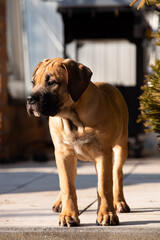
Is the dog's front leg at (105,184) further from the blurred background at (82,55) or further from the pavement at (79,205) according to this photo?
the blurred background at (82,55)

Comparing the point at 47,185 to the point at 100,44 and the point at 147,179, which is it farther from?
the point at 100,44

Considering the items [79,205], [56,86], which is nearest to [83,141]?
[56,86]

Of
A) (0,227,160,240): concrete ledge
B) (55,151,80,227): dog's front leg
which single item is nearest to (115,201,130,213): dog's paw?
(55,151,80,227): dog's front leg

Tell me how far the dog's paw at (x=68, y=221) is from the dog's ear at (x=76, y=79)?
79 centimetres

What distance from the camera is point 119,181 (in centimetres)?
378

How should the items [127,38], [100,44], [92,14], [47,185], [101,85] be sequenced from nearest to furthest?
[101,85] → [47,185] → [92,14] → [127,38] → [100,44]

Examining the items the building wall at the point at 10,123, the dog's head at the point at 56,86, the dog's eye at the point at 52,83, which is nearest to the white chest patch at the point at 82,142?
the dog's head at the point at 56,86

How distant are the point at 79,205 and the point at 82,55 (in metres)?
6.14

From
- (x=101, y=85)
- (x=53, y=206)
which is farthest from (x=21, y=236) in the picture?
(x=101, y=85)

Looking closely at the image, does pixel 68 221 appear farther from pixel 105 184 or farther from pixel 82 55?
pixel 82 55

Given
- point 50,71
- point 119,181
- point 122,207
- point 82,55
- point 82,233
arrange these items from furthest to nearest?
1. point 82,55
2. point 119,181
3. point 122,207
4. point 50,71
5. point 82,233

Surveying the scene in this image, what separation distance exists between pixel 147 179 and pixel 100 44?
4.97 m

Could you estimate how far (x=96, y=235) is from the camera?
2953mm

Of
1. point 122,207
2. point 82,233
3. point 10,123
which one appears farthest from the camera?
point 10,123
